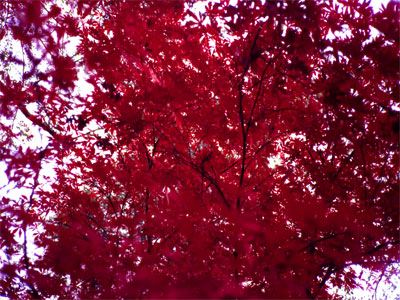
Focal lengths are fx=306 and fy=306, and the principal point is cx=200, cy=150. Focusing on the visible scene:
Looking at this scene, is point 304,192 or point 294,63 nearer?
point 294,63

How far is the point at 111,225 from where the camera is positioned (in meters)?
3.83

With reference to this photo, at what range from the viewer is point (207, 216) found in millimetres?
3254

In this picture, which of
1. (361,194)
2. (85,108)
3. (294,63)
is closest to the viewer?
(294,63)

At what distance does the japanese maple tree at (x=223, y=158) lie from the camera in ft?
9.04

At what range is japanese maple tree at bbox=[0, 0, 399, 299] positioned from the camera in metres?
2.75

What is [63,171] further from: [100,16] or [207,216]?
[100,16]

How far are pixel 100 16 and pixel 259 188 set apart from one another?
4080mm

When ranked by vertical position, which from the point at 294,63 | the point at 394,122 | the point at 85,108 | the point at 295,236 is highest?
the point at 85,108

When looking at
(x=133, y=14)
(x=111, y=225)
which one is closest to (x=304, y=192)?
(x=111, y=225)

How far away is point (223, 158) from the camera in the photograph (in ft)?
13.1

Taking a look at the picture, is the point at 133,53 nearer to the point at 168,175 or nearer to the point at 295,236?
the point at 168,175

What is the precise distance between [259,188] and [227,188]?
711 mm

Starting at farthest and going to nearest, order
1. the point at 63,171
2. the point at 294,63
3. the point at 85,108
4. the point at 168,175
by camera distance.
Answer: the point at 63,171, the point at 85,108, the point at 168,175, the point at 294,63

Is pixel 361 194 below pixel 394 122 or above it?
below
